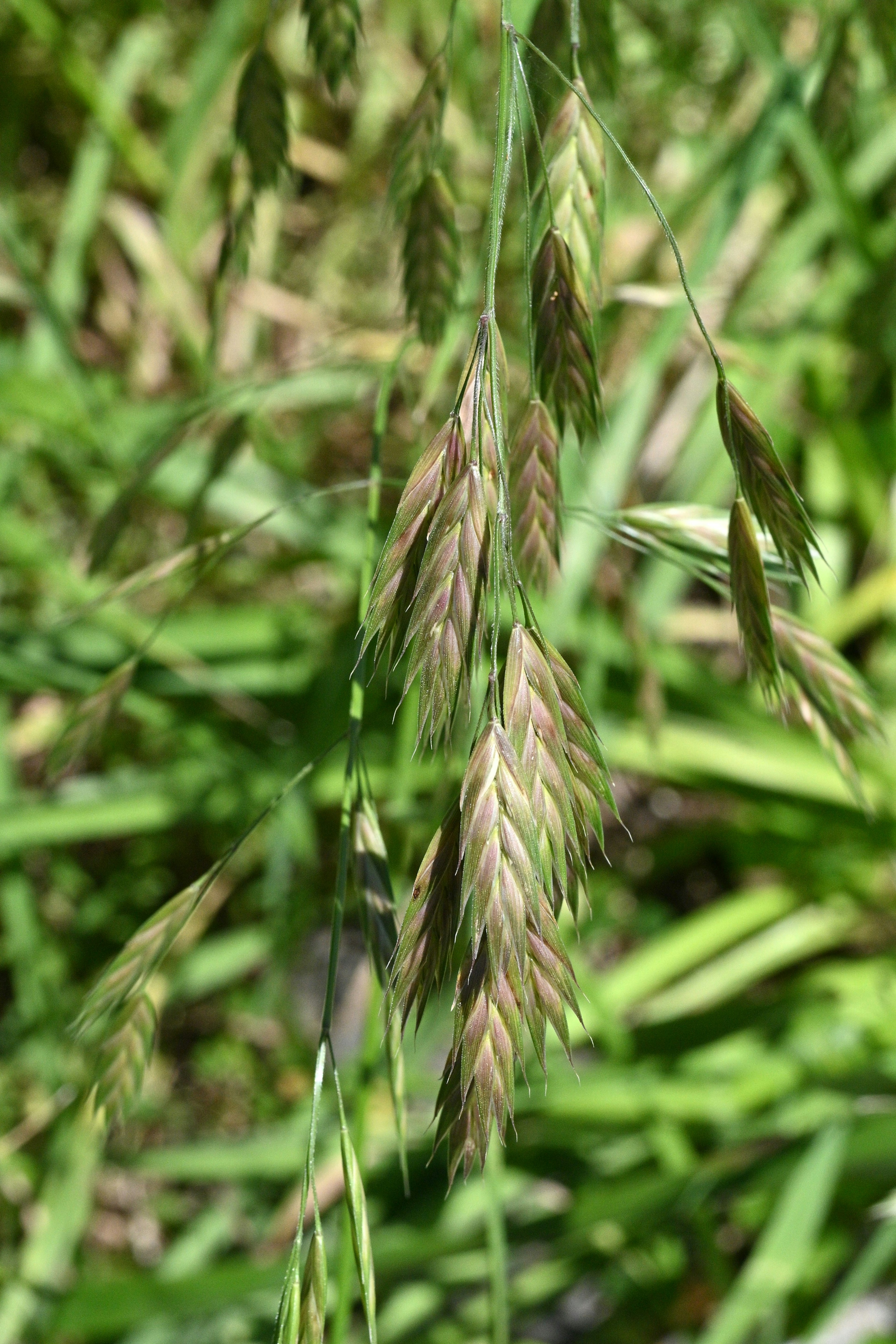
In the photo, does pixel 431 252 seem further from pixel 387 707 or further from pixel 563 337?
pixel 387 707

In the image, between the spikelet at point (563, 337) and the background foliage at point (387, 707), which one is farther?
the background foliage at point (387, 707)

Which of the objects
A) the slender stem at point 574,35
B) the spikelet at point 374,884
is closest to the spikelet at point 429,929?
the spikelet at point 374,884

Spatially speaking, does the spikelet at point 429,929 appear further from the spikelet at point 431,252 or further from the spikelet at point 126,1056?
the spikelet at point 431,252

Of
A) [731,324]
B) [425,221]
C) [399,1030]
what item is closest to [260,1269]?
[399,1030]

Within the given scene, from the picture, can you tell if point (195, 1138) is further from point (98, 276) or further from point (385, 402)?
point (98, 276)

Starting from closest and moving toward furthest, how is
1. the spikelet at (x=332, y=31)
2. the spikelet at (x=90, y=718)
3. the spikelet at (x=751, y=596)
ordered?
the spikelet at (x=751, y=596), the spikelet at (x=332, y=31), the spikelet at (x=90, y=718)

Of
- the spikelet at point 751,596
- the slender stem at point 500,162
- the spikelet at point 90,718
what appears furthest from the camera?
the spikelet at point 90,718

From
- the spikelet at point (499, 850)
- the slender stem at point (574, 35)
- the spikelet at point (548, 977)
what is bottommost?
the spikelet at point (548, 977)
